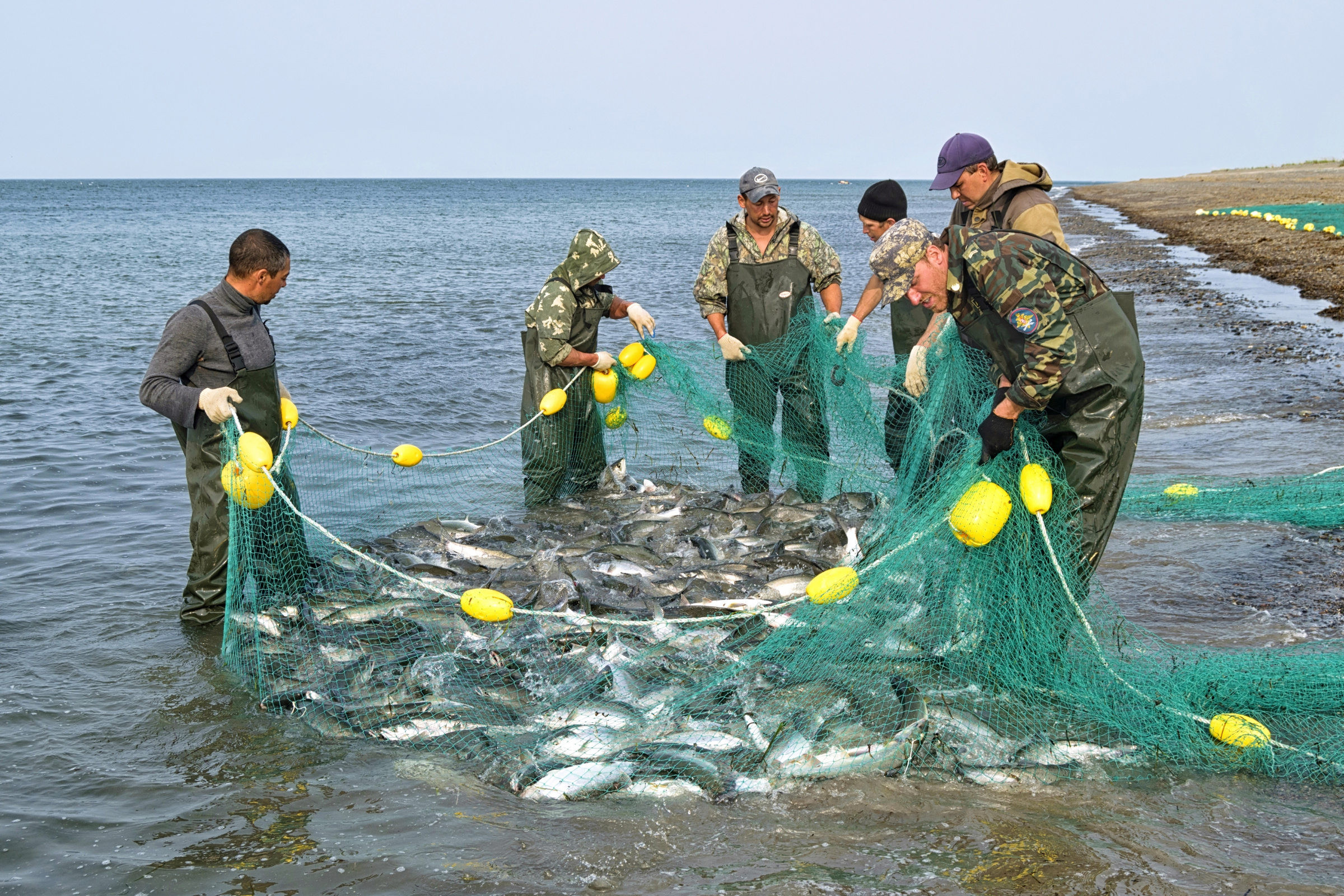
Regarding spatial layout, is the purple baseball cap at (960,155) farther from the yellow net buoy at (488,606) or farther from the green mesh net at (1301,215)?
the green mesh net at (1301,215)

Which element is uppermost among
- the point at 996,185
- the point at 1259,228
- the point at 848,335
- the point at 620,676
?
the point at 1259,228

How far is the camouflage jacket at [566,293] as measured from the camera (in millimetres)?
7352

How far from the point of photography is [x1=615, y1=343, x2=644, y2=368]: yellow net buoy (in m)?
7.45

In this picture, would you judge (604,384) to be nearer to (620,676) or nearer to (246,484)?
(246,484)

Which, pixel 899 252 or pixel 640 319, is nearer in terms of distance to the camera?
pixel 899 252

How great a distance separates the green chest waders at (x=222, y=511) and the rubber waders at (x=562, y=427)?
207cm

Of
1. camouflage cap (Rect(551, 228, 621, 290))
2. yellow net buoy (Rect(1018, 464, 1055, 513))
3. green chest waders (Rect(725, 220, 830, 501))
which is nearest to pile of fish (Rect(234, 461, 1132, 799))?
yellow net buoy (Rect(1018, 464, 1055, 513))

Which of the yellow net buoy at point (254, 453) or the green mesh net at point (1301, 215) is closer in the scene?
the yellow net buoy at point (254, 453)

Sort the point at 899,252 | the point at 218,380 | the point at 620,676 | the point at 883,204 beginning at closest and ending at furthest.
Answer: the point at 620,676 → the point at 899,252 → the point at 218,380 → the point at 883,204

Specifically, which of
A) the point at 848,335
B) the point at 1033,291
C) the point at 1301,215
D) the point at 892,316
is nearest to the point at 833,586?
the point at 1033,291

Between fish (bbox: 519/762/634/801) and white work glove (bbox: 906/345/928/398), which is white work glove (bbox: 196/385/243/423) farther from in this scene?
white work glove (bbox: 906/345/928/398)

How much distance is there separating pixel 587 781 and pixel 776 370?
13.5ft

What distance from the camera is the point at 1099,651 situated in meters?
4.38

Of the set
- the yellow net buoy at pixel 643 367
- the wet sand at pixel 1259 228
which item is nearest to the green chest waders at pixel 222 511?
the yellow net buoy at pixel 643 367
